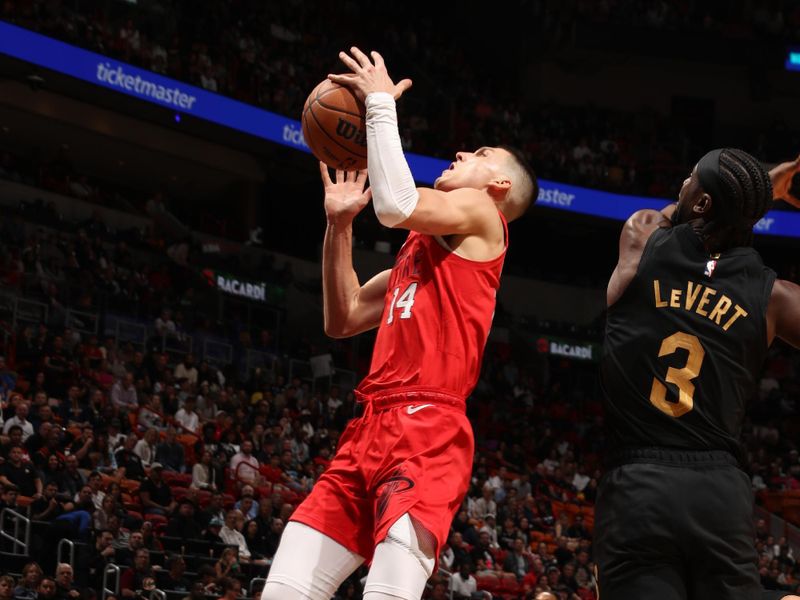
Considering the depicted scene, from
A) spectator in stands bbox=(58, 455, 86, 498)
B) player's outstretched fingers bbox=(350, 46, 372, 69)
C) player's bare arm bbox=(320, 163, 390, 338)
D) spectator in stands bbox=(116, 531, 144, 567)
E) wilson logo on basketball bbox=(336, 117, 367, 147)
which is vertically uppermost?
player's outstretched fingers bbox=(350, 46, 372, 69)

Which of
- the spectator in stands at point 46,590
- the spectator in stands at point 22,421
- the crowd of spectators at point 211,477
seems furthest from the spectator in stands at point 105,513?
the spectator in stands at point 46,590

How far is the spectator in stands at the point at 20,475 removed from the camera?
10.6m

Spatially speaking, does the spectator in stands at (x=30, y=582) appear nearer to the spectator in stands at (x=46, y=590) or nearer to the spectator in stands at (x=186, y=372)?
the spectator in stands at (x=46, y=590)

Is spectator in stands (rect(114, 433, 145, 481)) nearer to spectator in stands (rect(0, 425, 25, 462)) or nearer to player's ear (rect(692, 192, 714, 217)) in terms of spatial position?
spectator in stands (rect(0, 425, 25, 462))

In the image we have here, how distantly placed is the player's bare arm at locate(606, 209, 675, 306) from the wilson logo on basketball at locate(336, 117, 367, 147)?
1111 millimetres

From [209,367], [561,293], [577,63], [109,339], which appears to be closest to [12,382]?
[109,339]

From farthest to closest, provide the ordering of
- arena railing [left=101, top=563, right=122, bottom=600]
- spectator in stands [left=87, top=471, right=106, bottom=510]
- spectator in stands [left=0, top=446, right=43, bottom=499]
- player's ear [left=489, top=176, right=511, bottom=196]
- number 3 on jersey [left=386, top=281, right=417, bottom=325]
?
spectator in stands [left=87, top=471, right=106, bottom=510] → spectator in stands [left=0, top=446, right=43, bottom=499] → arena railing [left=101, top=563, right=122, bottom=600] → player's ear [left=489, top=176, right=511, bottom=196] → number 3 on jersey [left=386, top=281, right=417, bottom=325]

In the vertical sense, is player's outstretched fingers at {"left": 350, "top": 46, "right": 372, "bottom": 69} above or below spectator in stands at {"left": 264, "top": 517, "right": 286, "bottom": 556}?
above

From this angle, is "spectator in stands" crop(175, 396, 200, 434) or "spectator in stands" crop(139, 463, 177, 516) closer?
"spectator in stands" crop(139, 463, 177, 516)

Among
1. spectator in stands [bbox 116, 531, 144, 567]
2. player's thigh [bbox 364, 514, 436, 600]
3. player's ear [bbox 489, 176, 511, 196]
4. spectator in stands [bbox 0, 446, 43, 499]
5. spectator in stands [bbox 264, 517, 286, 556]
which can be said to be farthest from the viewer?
spectator in stands [bbox 264, 517, 286, 556]

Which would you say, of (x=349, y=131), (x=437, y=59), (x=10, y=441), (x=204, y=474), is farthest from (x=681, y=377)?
(x=437, y=59)

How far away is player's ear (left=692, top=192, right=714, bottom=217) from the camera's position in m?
3.25

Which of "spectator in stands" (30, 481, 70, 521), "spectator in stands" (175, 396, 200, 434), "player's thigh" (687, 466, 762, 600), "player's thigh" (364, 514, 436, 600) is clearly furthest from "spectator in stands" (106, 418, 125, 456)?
"player's thigh" (687, 466, 762, 600)

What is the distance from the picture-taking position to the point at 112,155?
896 inches
